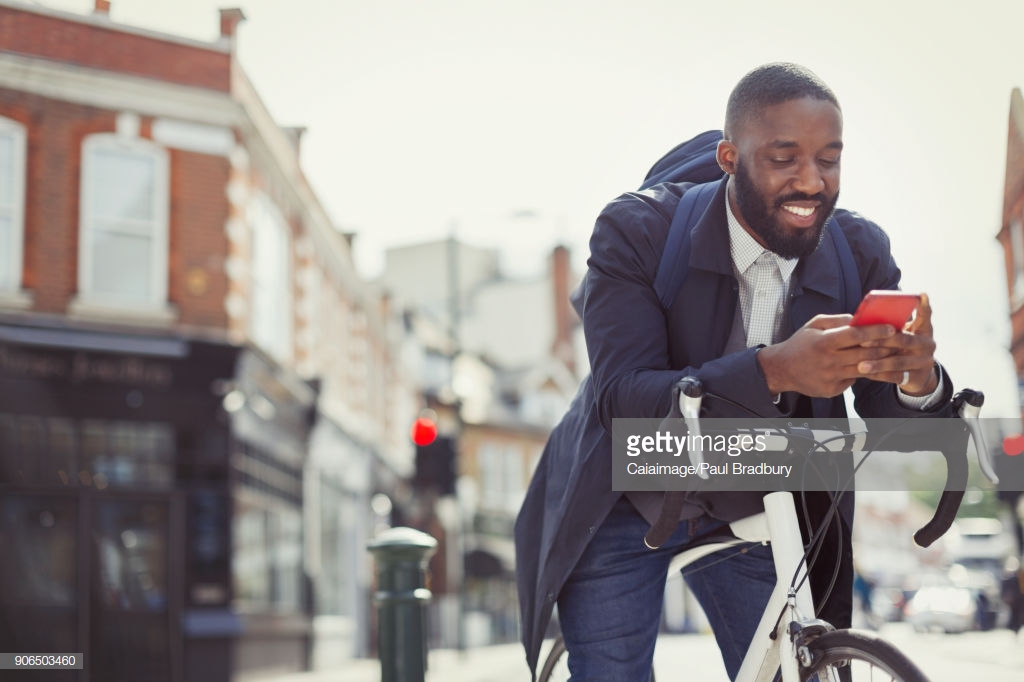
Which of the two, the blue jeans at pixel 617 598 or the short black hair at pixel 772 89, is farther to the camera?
the blue jeans at pixel 617 598

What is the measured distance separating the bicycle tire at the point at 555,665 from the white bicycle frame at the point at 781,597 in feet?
2.78

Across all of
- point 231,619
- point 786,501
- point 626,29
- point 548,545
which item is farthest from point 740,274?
point 231,619

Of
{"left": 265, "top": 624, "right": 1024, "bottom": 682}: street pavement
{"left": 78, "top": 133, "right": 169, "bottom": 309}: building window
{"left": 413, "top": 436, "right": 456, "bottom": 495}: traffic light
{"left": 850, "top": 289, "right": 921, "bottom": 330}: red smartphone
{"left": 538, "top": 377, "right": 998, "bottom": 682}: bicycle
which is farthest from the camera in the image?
{"left": 78, "top": 133, "right": 169, "bottom": 309}: building window

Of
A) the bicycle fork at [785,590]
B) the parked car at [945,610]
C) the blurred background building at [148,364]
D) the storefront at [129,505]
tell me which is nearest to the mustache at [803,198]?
the bicycle fork at [785,590]

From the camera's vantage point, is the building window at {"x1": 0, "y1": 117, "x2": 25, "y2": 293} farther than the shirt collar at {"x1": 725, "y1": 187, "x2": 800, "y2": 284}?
Yes

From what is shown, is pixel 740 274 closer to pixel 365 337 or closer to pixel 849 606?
pixel 849 606

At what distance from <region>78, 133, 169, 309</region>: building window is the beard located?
12347mm

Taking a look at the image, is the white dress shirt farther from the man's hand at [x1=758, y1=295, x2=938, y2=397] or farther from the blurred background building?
the blurred background building

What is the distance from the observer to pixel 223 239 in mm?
14336

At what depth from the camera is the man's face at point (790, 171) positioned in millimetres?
2098

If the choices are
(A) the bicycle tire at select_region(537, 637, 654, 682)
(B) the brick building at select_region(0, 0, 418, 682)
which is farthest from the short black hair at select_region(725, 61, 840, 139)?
(B) the brick building at select_region(0, 0, 418, 682)

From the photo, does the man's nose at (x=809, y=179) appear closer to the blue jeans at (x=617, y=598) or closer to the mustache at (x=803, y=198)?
the mustache at (x=803, y=198)

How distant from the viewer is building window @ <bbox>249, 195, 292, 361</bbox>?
15492 millimetres

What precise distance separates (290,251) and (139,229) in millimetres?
3716
